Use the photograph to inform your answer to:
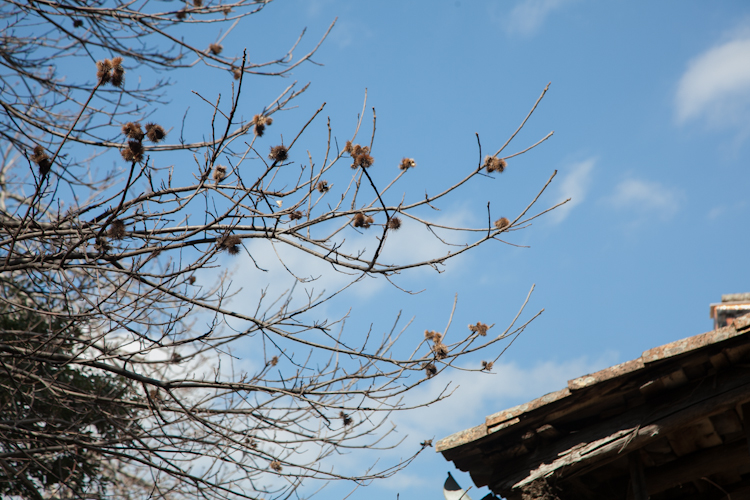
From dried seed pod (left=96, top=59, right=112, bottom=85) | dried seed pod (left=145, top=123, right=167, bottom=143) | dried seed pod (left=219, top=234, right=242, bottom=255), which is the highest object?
dried seed pod (left=96, top=59, right=112, bottom=85)

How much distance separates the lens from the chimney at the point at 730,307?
36.4 ft

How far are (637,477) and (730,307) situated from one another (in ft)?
27.3

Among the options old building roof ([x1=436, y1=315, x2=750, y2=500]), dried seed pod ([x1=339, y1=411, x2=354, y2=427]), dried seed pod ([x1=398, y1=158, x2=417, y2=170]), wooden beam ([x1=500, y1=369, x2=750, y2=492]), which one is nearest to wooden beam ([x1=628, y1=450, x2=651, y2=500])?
old building roof ([x1=436, y1=315, x2=750, y2=500])

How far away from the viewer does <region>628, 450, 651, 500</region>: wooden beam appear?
448cm

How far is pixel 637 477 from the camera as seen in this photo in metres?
4.56

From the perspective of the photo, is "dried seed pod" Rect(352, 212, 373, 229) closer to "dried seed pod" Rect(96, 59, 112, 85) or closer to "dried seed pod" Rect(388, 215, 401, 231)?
"dried seed pod" Rect(388, 215, 401, 231)

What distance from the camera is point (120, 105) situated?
5523 mm

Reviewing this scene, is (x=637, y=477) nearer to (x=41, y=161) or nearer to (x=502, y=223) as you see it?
(x=502, y=223)

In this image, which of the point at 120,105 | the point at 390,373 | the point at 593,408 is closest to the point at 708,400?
the point at 593,408

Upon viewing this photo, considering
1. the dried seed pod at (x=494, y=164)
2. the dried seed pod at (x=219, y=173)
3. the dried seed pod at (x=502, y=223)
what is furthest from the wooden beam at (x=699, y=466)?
the dried seed pod at (x=219, y=173)

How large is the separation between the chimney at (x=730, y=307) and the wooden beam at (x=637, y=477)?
7996 millimetres

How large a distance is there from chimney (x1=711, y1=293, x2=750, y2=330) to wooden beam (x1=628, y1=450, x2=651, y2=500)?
8.00 metres

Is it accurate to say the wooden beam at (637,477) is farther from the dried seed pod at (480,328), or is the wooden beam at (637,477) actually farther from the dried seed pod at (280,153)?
the dried seed pod at (280,153)

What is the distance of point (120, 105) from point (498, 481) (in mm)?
4977
